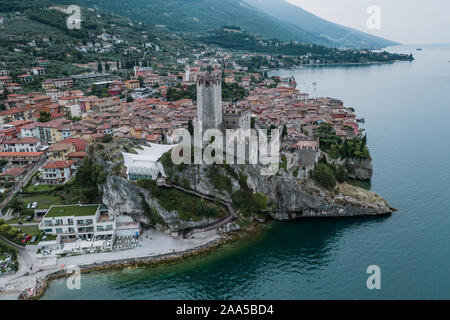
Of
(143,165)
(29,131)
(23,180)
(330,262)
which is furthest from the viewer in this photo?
(29,131)

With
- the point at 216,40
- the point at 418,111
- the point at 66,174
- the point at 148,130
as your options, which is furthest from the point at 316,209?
the point at 216,40

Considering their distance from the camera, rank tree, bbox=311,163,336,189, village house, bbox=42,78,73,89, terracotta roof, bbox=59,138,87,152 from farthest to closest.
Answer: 1. village house, bbox=42,78,73,89
2. terracotta roof, bbox=59,138,87,152
3. tree, bbox=311,163,336,189

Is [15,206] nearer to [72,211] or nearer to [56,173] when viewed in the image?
[56,173]

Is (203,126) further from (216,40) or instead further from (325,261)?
(216,40)

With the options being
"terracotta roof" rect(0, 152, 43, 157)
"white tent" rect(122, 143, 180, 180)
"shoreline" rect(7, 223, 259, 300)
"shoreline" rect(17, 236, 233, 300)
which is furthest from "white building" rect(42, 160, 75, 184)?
"shoreline" rect(17, 236, 233, 300)

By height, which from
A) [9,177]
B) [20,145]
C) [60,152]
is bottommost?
[9,177]

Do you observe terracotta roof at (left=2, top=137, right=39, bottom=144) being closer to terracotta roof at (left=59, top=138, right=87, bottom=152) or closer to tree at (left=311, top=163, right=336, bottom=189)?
terracotta roof at (left=59, top=138, right=87, bottom=152)

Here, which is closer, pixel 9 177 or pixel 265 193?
pixel 265 193

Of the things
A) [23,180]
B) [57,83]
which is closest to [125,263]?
[23,180]
